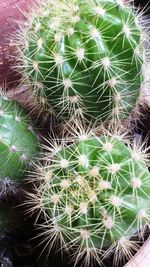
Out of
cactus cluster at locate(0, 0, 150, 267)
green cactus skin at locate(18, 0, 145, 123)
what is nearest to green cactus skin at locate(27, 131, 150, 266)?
cactus cluster at locate(0, 0, 150, 267)

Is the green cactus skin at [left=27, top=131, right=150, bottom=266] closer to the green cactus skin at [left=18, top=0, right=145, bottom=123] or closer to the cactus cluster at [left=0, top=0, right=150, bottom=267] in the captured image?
the cactus cluster at [left=0, top=0, right=150, bottom=267]

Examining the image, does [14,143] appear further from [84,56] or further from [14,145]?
[84,56]

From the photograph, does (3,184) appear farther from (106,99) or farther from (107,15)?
(107,15)

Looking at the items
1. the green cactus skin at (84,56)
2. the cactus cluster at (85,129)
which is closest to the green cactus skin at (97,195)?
the cactus cluster at (85,129)

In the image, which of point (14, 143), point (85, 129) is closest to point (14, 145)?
point (14, 143)

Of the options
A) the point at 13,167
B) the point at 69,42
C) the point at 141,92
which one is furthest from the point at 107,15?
the point at 13,167
